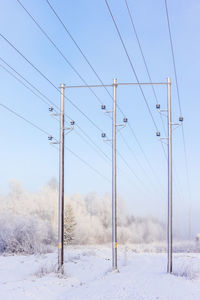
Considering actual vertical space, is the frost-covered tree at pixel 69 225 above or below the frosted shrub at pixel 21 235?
below

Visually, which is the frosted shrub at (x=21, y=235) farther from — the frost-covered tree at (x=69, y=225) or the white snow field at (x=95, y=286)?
the frost-covered tree at (x=69, y=225)

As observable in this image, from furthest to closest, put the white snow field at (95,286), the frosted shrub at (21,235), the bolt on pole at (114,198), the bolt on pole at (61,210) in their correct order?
1. the frosted shrub at (21,235)
2. the bolt on pole at (114,198)
3. the bolt on pole at (61,210)
4. the white snow field at (95,286)

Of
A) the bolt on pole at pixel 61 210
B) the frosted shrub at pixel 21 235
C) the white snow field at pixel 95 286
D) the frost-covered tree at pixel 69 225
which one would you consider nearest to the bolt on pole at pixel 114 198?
the white snow field at pixel 95 286

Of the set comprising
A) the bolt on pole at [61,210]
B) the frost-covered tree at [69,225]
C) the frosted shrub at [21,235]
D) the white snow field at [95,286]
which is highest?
the bolt on pole at [61,210]

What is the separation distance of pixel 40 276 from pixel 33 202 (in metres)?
38.6

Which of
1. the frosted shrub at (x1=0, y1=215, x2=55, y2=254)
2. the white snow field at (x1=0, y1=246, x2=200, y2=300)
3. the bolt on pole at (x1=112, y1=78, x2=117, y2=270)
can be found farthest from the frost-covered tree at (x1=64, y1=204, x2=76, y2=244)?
the bolt on pole at (x1=112, y1=78, x2=117, y2=270)

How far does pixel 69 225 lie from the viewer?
63.0 meters

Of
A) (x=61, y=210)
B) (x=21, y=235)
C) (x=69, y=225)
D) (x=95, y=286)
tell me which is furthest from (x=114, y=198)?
(x=69, y=225)

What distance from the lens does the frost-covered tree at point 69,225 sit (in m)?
62.3

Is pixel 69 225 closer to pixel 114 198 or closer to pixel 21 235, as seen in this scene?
pixel 21 235

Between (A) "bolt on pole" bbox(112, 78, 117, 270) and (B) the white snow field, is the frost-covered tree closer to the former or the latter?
(B) the white snow field

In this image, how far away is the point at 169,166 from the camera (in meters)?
22.8

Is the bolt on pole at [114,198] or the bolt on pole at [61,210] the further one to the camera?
the bolt on pole at [114,198]

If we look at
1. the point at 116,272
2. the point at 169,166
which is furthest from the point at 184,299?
the point at 169,166
